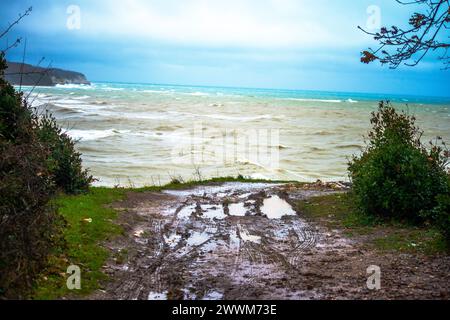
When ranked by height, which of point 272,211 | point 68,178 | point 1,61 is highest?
point 1,61

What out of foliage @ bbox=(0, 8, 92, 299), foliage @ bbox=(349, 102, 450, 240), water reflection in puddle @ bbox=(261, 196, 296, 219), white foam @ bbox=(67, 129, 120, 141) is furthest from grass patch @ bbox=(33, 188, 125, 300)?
white foam @ bbox=(67, 129, 120, 141)

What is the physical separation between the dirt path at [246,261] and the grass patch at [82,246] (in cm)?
28

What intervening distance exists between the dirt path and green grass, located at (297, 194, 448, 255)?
1.39 ft

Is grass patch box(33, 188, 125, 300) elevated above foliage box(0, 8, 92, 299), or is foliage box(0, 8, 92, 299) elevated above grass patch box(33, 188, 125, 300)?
foliage box(0, 8, 92, 299)

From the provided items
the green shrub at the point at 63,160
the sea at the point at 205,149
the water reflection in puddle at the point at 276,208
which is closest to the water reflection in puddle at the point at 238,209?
the water reflection in puddle at the point at 276,208

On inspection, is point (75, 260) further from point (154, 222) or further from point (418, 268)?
point (418, 268)

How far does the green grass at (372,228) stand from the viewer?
9047 mm

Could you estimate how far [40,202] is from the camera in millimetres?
7355

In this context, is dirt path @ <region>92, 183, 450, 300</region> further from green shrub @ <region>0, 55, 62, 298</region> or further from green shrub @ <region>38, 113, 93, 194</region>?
green shrub @ <region>38, 113, 93, 194</region>

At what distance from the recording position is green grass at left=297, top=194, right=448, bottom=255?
905cm

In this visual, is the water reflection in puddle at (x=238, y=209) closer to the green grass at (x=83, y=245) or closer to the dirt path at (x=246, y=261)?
the dirt path at (x=246, y=261)

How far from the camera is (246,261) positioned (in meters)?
8.55
